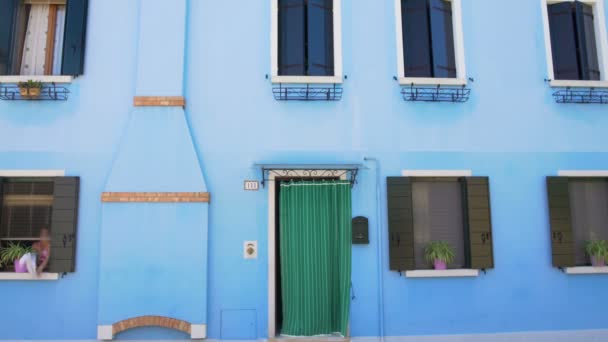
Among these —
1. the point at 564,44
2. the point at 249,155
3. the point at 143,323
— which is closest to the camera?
the point at 143,323

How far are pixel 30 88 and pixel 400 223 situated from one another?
6161 mm

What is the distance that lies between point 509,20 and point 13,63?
8382mm

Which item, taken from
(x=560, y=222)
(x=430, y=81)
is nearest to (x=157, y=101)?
(x=430, y=81)

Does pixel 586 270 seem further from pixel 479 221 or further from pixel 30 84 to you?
pixel 30 84

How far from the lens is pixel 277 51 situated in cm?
773

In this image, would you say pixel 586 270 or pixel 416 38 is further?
pixel 416 38

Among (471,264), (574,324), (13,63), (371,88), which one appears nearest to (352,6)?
(371,88)

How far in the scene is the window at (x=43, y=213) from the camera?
7.03m

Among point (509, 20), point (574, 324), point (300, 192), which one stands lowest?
point (574, 324)

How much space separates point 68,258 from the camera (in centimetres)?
700

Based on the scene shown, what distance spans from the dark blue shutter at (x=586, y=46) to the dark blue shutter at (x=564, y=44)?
0.08 meters

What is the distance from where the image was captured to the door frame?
7082mm

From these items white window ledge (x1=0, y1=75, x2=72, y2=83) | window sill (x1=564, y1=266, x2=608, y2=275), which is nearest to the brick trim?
white window ledge (x1=0, y1=75, x2=72, y2=83)

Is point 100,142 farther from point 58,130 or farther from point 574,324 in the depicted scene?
point 574,324
